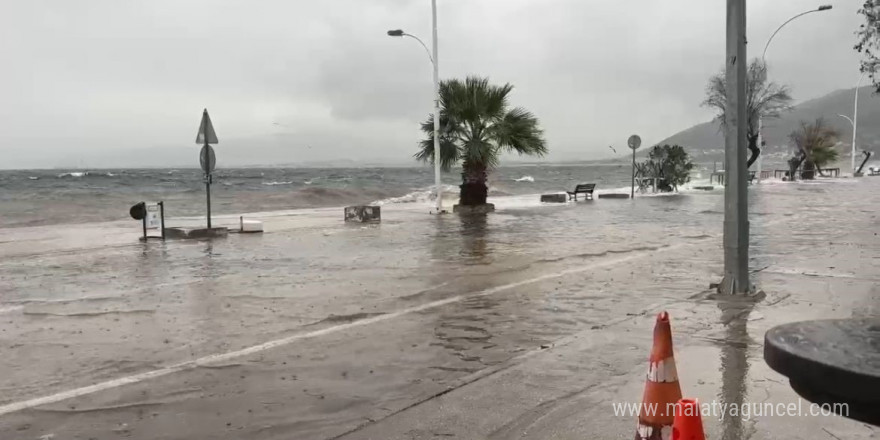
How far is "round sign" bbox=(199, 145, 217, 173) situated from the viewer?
16.3m

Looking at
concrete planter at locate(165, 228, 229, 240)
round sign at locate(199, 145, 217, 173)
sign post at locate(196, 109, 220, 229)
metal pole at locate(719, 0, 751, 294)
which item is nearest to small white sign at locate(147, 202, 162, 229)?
concrete planter at locate(165, 228, 229, 240)

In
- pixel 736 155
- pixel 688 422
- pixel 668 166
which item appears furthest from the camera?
pixel 668 166

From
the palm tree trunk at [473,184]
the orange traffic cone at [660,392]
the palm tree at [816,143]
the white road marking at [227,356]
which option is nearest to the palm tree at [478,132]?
the palm tree trunk at [473,184]

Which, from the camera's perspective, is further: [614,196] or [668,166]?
[668,166]

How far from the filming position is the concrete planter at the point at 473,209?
77.6ft

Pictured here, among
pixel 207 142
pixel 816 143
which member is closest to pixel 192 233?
pixel 207 142

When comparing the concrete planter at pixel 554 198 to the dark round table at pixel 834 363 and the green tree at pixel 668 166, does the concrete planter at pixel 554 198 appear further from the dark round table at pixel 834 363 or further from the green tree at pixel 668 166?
the dark round table at pixel 834 363

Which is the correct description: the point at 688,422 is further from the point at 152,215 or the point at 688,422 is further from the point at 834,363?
the point at 152,215

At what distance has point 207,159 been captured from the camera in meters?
16.3

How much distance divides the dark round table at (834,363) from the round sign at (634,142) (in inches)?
1158

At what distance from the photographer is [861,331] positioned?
2.56 meters

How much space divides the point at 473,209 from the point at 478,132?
109 inches

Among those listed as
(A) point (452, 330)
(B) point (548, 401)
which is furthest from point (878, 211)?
(B) point (548, 401)

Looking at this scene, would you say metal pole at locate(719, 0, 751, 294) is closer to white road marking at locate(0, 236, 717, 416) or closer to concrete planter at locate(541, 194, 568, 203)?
white road marking at locate(0, 236, 717, 416)
